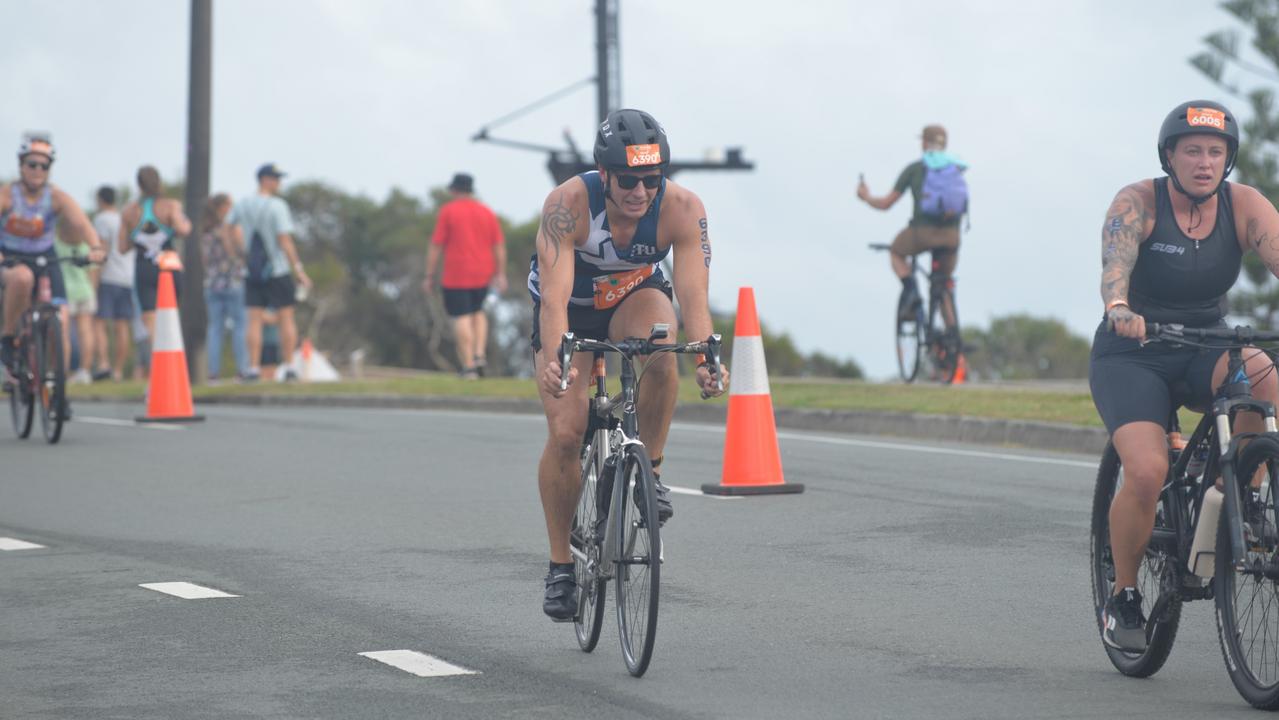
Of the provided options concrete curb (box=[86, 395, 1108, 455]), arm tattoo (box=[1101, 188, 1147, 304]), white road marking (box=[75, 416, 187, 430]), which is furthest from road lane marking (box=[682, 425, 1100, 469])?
arm tattoo (box=[1101, 188, 1147, 304])

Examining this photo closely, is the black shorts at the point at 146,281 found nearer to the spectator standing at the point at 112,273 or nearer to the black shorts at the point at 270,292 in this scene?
the black shorts at the point at 270,292

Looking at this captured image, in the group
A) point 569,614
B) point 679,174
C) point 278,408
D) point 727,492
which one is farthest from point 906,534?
point 679,174

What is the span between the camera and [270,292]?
20984mm

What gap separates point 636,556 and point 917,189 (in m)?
11.8

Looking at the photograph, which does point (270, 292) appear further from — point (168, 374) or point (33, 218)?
point (33, 218)

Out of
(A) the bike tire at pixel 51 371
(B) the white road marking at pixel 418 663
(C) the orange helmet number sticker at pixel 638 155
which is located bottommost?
(B) the white road marking at pixel 418 663

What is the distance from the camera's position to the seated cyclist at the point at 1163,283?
20.6ft

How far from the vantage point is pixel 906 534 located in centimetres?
966

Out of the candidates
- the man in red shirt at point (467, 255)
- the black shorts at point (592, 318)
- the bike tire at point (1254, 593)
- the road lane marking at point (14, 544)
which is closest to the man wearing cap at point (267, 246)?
the man in red shirt at point (467, 255)

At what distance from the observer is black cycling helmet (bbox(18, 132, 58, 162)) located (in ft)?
48.1

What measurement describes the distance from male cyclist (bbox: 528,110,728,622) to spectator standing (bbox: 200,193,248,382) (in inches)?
574

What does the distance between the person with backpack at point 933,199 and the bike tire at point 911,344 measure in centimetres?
58

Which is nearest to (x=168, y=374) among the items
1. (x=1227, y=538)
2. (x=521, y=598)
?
(x=521, y=598)

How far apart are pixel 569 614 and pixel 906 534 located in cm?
305
